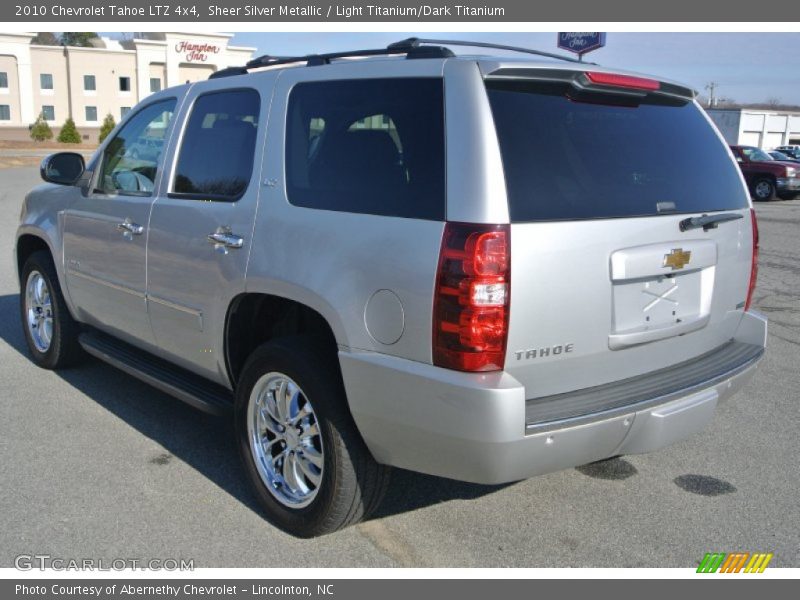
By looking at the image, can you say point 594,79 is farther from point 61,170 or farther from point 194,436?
point 61,170

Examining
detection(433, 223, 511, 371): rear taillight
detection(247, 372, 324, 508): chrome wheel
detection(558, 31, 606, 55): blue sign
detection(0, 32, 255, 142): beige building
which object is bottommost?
detection(247, 372, 324, 508): chrome wheel

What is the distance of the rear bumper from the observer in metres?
2.82

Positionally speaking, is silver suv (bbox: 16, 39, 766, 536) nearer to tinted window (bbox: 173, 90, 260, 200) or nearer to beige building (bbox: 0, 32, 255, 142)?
tinted window (bbox: 173, 90, 260, 200)

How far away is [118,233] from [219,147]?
1.02 metres

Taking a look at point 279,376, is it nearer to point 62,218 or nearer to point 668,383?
point 668,383

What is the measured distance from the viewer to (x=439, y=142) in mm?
3010

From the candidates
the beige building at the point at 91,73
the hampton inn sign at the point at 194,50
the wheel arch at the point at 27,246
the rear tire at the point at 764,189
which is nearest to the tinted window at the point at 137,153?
the wheel arch at the point at 27,246

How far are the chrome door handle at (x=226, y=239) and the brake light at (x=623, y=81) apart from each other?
1747 millimetres

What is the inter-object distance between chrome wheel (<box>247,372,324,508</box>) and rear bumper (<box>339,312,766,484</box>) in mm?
425

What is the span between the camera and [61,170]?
5.33 metres

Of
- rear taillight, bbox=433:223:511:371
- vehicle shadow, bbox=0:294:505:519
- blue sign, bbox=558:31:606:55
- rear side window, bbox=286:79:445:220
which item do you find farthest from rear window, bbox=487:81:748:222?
blue sign, bbox=558:31:606:55

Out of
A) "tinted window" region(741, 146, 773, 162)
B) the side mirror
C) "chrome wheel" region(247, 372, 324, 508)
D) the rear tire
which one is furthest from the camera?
"tinted window" region(741, 146, 773, 162)

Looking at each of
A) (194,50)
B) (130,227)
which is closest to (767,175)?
(130,227)
